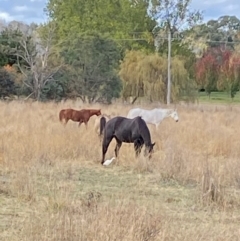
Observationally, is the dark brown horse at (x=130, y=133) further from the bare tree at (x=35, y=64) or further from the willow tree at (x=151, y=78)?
the willow tree at (x=151, y=78)

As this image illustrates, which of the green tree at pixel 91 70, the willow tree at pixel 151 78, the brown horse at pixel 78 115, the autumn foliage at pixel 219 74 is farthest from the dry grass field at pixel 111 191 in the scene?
the autumn foliage at pixel 219 74

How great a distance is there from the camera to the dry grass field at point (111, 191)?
4996 millimetres

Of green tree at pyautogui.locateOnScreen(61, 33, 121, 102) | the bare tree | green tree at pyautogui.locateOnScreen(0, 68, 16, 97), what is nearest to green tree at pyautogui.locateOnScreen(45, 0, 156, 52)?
the bare tree

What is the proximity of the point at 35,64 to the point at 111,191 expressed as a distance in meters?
24.5

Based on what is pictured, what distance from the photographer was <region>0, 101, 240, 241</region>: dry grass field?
5.00m

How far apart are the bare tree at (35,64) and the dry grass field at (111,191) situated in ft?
55.4

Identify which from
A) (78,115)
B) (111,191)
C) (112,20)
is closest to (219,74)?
(112,20)

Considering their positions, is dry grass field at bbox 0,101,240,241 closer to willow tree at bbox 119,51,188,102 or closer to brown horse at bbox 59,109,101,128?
brown horse at bbox 59,109,101,128

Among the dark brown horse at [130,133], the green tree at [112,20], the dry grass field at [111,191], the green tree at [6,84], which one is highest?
the green tree at [112,20]

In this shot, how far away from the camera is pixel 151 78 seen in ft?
111

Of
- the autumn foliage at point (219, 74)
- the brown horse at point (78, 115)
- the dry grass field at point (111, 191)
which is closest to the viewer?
the dry grass field at point (111, 191)

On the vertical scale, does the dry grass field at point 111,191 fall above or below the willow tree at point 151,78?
below

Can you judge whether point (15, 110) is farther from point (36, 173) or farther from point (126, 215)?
point (126, 215)

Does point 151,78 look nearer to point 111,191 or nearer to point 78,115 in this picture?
point 78,115
